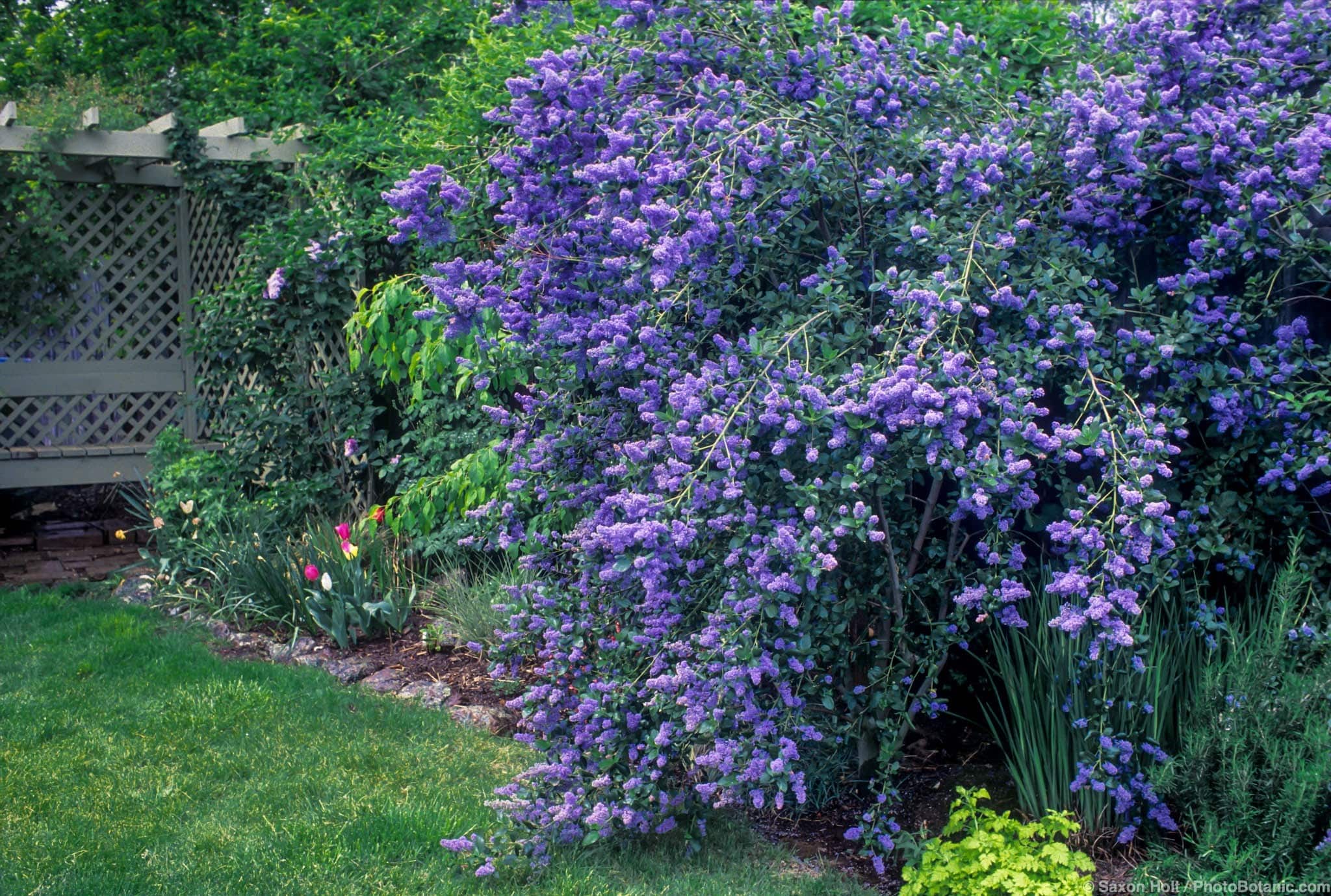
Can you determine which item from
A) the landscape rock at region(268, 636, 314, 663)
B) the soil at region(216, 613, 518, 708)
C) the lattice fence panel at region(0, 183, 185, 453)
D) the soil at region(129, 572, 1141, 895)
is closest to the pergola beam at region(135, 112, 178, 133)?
the lattice fence panel at region(0, 183, 185, 453)

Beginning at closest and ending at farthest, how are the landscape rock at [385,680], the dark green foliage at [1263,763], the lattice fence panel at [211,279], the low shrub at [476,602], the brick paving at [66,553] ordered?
the dark green foliage at [1263,763] < the landscape rock at [385,680] < the low shrub at [476,602] < the brick paving at [66,553] < the lattice fence panel at [211,279]

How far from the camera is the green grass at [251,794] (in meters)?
2.89

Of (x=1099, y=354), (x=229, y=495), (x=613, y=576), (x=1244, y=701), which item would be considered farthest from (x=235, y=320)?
(x=1244, y=701)

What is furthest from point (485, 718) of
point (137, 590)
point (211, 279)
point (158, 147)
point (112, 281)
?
point (112, 281)

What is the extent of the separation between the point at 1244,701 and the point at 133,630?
476 cm

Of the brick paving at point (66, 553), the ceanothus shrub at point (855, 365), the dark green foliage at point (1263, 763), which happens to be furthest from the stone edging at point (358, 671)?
the dark green foliage at point (1263, 763)

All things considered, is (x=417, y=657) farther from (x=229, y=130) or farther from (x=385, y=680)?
(x=229, y=130)

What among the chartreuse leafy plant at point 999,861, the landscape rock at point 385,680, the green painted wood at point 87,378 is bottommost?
the landscape rock at point 385,680

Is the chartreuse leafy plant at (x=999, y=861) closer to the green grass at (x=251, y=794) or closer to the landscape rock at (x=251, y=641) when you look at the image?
the green grass at (x=251, y=794)

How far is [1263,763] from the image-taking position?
261 cm

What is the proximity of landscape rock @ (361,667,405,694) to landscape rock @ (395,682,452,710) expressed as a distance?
0.06 m

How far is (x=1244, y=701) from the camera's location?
2.64m

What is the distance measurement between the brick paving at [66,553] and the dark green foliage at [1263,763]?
19.9 ft

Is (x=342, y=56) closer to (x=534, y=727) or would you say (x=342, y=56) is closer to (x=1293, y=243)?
(x=534, y=727)
